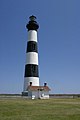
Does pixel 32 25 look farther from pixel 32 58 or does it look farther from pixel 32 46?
pixel 32 58

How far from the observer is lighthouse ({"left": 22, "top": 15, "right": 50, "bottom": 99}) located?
3803cm

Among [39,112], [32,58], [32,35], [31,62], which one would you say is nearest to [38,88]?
[31,62]

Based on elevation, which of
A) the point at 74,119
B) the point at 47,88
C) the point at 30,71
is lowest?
the point at 74,119

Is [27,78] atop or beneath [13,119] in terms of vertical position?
atop

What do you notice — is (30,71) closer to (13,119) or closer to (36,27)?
(36,27)

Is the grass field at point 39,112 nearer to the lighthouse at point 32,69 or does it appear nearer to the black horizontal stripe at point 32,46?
the lighthouse at point 32,69

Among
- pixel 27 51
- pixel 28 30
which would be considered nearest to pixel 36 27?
pixel 28 30

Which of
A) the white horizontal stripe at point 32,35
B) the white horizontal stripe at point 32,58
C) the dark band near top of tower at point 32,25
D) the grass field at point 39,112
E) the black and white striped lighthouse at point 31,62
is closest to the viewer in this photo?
the grass field at point 39,112

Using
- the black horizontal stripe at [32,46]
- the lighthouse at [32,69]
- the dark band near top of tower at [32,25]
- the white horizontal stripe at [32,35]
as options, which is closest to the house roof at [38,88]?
the lighthouse at [32,69]

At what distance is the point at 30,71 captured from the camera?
124ft

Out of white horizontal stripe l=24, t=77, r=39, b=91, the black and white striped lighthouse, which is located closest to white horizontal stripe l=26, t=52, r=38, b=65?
the black and white striped lighthouse

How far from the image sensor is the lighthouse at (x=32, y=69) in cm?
3803

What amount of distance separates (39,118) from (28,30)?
29.2 m

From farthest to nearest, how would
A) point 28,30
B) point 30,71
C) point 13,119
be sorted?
1. point 28,30
2. point 30,71
3. point 13,119
